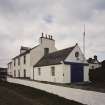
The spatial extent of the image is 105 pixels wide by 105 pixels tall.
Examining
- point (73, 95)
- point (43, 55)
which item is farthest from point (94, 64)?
point (73, 95)

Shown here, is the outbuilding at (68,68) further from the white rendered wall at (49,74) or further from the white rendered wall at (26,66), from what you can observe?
the white rendered wall at (26,66)

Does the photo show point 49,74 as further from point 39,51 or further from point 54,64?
point 39,51

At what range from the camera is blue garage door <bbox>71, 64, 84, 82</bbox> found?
87.3 feet

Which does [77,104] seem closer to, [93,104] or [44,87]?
[93,104]

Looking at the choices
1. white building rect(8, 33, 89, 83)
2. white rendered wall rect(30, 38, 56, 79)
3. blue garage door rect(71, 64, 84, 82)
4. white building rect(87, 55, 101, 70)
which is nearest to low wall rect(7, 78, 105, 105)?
white building rect(8, 33, 89, 83)

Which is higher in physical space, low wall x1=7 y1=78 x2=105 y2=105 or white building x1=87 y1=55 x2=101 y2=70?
white building x1=87 y1=55 x2=101 y2=70

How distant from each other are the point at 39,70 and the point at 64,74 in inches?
312

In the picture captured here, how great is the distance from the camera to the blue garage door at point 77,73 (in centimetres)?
2661

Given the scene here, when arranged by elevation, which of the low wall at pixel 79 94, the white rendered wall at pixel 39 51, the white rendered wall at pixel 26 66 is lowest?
the low wall at pixel 79 94

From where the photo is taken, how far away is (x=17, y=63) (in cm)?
4188

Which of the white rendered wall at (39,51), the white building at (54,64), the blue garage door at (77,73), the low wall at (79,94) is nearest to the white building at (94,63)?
the white building at (54,64)

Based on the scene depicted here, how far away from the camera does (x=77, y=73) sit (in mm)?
27062

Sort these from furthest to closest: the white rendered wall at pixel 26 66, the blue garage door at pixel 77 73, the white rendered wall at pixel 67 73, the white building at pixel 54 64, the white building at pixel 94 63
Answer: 1. the white building at pixel 94 63
2. the white rendered wall at pixel 26 66
3. the blue garage door at pixel 77 73
4. the white building at pixel 54 64
5. the white rendered wall at pixel 67 73

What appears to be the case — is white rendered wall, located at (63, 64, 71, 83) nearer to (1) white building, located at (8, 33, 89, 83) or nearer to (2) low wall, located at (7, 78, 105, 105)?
(1) white building, located at (8, 33, 89, 83)
